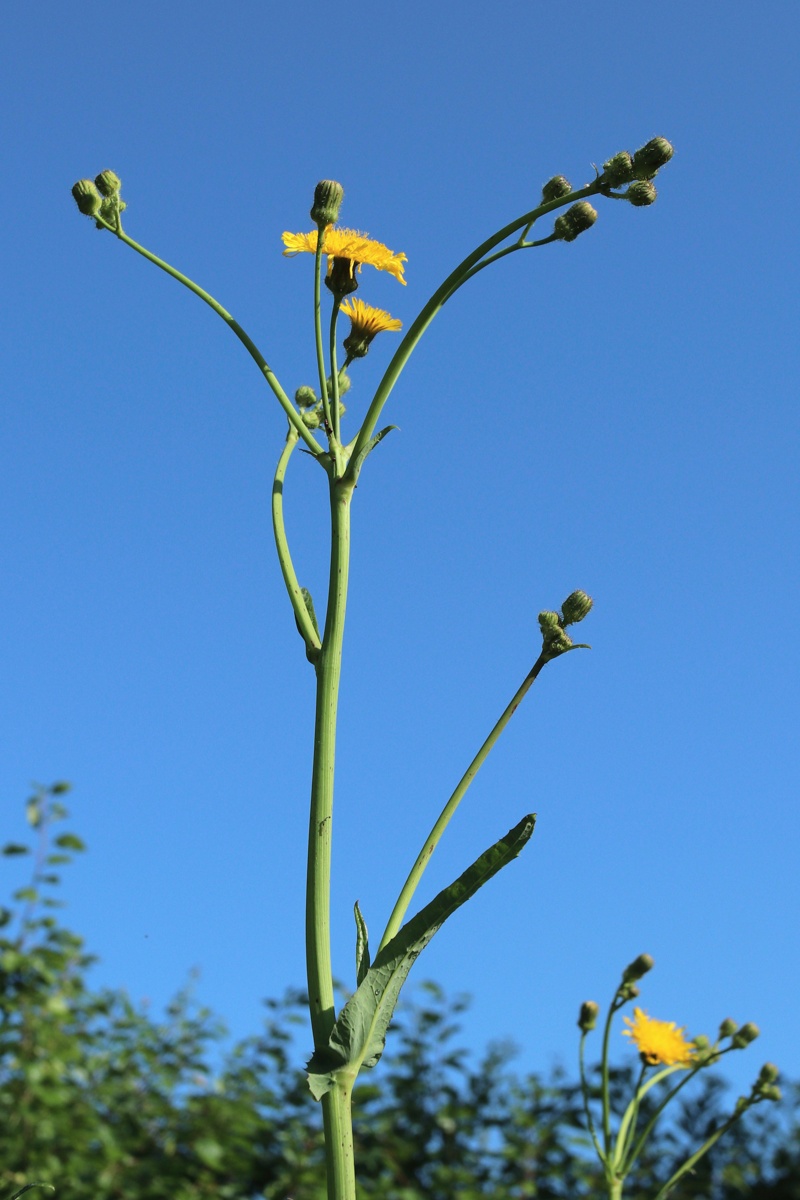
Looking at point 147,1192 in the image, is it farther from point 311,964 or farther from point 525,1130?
point 311,964

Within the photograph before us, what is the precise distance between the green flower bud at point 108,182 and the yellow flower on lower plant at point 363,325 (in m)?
0.49

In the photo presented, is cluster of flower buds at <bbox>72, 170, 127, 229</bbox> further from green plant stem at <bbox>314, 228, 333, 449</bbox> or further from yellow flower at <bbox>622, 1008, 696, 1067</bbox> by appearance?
yellow flower at <bbox>622, 1008, 696, 1067</bbox>

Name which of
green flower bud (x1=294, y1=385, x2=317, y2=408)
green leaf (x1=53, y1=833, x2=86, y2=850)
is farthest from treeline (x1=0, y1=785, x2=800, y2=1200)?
green flower bud (x1=294, y1=385, x2=317, y2=408)

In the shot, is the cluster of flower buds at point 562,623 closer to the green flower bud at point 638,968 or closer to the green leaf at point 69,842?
the green flower bud at point 638,968

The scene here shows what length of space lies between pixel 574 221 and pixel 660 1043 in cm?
300

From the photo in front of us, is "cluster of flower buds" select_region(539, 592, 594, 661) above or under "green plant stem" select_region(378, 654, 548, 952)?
above

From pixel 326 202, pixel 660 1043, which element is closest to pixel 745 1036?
pixel 660 1043

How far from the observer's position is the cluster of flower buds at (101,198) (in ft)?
6.54

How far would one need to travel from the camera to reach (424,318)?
181 cm

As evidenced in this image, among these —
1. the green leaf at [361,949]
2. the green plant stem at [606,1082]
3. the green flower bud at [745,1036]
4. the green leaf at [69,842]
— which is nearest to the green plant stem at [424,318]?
the green leaf at [361,949]

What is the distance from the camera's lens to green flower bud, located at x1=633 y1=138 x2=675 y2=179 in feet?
6.17

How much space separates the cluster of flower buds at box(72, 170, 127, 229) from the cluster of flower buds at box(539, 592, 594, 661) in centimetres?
108

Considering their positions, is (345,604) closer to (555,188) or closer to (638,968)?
(555,188)

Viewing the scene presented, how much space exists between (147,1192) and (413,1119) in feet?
5.04
